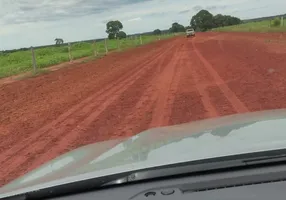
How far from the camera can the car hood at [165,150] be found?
2426 mm

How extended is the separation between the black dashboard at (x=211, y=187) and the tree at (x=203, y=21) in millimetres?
144379

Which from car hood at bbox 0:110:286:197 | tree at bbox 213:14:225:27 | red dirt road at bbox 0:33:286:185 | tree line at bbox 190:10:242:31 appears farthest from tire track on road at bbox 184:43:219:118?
tree at bbox 213:14:225:27

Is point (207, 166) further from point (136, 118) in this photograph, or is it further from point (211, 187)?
point (136, 118)

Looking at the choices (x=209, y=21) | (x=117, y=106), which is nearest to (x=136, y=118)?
(x=117, y=106)

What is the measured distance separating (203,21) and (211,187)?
147 m

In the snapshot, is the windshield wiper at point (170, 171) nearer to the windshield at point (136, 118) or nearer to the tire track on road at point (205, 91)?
the windshield at point (136, 118)

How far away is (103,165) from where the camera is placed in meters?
2.65

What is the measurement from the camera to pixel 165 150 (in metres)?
2.75

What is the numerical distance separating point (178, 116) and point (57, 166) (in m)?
5.84

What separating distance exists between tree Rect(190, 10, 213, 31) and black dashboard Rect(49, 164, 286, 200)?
14438 centimetres

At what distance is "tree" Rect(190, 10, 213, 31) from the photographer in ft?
474

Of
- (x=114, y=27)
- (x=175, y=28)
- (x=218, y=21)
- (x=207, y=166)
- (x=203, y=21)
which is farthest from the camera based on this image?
(x=175, y=28)

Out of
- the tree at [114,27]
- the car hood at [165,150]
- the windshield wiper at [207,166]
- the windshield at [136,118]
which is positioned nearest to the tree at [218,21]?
the tree at [114,27]

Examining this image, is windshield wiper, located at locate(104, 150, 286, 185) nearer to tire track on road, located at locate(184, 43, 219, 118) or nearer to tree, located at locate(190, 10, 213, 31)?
tire track on road, located at locate(184, 43, 219, 118)
